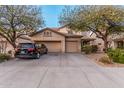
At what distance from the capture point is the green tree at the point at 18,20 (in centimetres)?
2264

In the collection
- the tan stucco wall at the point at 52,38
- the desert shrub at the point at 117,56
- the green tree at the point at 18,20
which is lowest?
the desert shrub at the point at 117,56

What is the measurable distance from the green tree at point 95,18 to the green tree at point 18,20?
4.85m

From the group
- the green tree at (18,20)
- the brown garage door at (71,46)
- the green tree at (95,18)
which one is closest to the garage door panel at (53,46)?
the brown garage door at (71,46)

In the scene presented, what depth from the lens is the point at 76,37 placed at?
35.3 meters

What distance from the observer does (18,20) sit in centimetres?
2316

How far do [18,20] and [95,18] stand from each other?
7.83m

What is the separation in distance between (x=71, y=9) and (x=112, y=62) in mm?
12054

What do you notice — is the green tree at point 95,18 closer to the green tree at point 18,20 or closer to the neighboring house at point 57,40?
the neighboring house at point 57,40

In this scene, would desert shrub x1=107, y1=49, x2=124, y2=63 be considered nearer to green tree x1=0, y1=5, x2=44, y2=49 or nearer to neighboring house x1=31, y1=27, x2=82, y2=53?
green tree x1=0, y1=5, x2=44, y2=49

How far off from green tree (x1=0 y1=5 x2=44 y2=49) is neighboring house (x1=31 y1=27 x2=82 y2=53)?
8.88 metres

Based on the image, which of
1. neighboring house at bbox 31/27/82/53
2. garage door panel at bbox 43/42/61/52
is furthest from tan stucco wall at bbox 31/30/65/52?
garage door panel at bbox 43/42/61/52

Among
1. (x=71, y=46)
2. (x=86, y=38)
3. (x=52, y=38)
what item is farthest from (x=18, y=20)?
(x=86, y=38)

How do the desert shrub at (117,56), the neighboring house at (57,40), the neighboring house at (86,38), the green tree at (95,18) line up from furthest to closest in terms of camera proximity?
the neighboring house at (86,38), the neighboring house at (57,40), the green tree at (95,18), the desert shrub at (117,56)

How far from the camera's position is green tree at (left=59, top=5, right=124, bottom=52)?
912 inches
